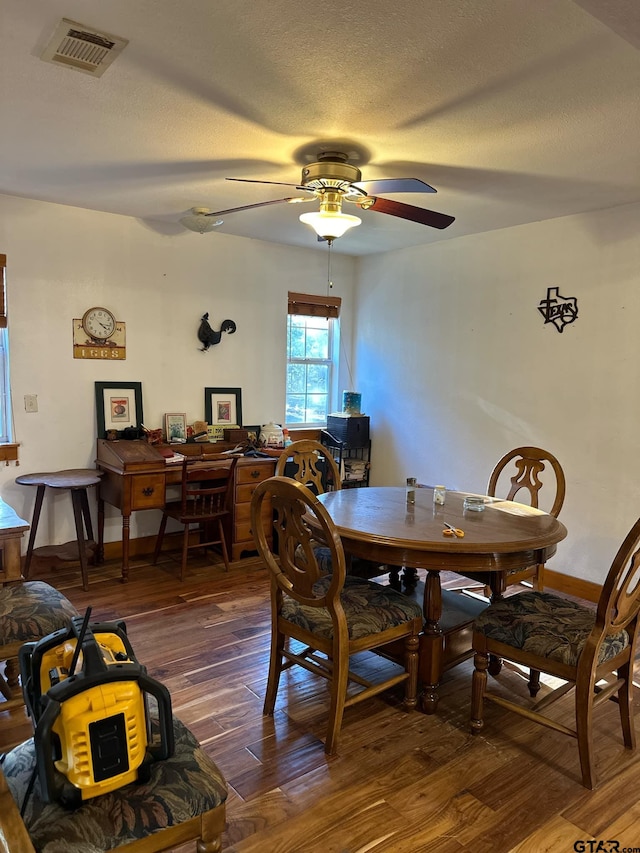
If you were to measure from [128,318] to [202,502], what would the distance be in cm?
143

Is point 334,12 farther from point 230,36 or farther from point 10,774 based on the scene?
point 10,774

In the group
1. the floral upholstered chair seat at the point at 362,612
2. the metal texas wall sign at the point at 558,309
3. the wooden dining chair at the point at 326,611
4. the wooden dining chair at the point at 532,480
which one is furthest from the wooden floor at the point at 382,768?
the metal texas wall sign at the point at 558,309

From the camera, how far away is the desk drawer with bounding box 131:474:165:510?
12.3ft

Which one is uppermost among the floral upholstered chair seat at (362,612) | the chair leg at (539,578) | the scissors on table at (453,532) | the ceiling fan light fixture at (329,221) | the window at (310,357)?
the ceiling fan light fixture at (329,221)

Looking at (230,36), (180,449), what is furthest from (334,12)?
(180,449)

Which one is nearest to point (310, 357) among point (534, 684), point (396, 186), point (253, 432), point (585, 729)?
point (253, 432)

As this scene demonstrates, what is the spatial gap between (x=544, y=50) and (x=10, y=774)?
2.49m

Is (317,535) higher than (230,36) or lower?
lower

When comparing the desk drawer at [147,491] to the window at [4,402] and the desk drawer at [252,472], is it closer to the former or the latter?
the desk drawer at [252,472]

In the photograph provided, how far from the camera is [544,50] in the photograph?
6.01 feet

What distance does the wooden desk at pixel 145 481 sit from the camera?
373 centimetres

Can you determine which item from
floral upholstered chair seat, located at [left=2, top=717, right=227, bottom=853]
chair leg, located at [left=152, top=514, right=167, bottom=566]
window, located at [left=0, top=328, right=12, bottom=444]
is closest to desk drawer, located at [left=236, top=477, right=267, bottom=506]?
chair leg, located at [left=152, top=514, right=167, bottom=566]

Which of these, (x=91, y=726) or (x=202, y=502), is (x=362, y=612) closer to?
(x=91, y=726)

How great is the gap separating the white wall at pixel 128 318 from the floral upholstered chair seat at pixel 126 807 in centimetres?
288
